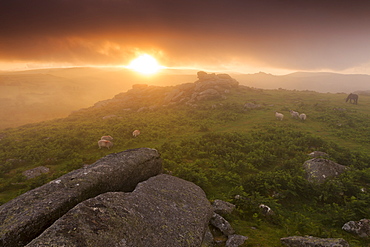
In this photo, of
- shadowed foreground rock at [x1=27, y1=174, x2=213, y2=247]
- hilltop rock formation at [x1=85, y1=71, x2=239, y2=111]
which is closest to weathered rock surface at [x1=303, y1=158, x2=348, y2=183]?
shadowed foreground rock at [x1=27, y1=174, x2=213, y2=247]

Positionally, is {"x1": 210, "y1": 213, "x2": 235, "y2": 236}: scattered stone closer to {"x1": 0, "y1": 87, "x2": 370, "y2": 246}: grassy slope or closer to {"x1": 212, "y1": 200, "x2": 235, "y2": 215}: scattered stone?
{"x1": 0, "y1": 87, "x2": 370, "y2": 246}: grassy slope

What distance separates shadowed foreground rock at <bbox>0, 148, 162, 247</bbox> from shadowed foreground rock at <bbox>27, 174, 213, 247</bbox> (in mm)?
1510

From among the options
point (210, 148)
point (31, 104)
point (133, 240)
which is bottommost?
point (31, 104)

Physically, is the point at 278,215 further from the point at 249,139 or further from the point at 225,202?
the point at 249,139

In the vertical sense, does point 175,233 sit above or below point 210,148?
above

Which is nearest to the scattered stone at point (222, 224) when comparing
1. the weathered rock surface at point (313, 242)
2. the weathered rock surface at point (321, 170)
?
the weathered rock surface at point (313, 242)

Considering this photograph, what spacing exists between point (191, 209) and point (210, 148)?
1293cm

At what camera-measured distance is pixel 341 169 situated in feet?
45.6

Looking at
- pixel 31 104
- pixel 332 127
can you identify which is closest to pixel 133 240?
pixel 332 127

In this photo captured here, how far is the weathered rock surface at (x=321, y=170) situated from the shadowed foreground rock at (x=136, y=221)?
32.0 ft

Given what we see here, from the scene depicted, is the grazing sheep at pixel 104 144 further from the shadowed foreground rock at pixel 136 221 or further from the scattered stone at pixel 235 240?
the scattered stone at pixel 235 240

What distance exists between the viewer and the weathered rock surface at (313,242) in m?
6.51

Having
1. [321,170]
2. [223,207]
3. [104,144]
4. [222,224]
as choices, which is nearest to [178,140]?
[104,144]

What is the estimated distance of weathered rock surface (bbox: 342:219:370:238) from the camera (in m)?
7.98
